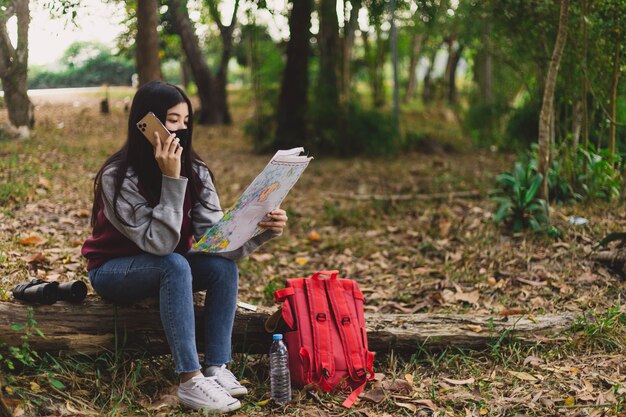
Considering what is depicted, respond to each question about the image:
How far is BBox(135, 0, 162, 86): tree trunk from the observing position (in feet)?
21.1

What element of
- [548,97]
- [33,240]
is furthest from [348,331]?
[548,97]

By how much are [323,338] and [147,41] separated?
403 centimetres

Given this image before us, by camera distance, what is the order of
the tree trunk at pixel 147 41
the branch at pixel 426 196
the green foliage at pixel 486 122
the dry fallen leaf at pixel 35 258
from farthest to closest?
the green foliage at pixel 486 122
the branch at pixel 426 196
the tree trunk at pixel 147 41
the dry fallen leaf at pixel 35 258

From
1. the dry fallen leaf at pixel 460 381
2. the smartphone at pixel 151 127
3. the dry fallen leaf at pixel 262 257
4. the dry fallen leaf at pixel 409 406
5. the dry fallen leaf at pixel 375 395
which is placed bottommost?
the dry fallen leaf at pixel 460 381

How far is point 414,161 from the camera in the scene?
11.3 meters

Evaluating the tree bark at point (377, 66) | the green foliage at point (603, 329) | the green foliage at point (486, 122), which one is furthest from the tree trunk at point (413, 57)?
the green foliage at point (603, 329)

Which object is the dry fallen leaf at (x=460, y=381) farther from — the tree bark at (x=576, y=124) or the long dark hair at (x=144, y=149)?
the tree bark at (x=576, y=124)

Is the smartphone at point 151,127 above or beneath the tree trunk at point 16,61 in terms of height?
beneath

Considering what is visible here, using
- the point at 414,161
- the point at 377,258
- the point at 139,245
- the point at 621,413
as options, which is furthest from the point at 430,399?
the point at 414,161

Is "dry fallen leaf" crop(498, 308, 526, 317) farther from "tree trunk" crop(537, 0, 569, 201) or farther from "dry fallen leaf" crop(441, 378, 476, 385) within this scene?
"tree trunk" crop(537, 0, 569, 201)

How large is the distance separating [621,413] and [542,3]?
4229 mm

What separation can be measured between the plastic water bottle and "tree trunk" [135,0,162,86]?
3848 mm

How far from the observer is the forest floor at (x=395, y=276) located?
10.9ft

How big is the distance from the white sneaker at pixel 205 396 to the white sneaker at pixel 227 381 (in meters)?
0.06
